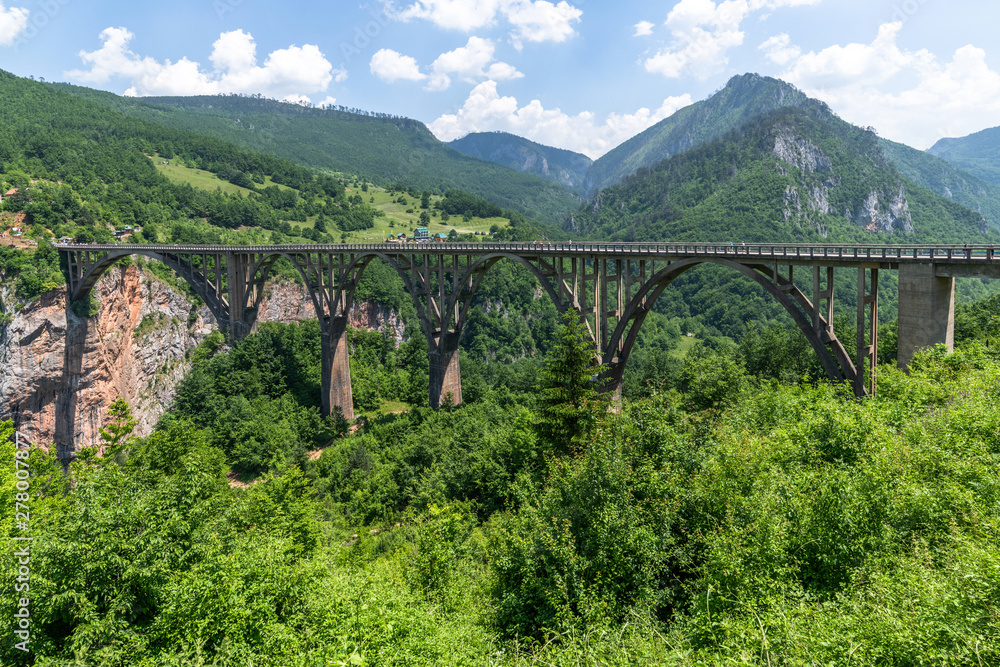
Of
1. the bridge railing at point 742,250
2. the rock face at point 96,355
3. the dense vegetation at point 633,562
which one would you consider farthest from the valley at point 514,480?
the rock face at point 96,355

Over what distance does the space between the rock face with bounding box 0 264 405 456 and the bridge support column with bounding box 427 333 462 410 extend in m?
37.8

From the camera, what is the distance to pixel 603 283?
2877 centimetres

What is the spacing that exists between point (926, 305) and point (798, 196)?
151253mm

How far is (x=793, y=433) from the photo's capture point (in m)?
13.7

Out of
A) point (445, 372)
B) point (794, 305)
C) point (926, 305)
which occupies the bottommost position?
point (445, 372)

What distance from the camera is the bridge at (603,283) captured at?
57.7 ft

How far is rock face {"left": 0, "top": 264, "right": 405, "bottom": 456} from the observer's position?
50.0 meters

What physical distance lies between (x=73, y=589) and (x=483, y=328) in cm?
8450

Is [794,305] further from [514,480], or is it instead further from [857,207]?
[857,207]

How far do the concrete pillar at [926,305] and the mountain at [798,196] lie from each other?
121m

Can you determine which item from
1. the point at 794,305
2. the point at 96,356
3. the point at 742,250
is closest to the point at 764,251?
the point at 742,250

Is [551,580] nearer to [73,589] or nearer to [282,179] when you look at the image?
[73,589]

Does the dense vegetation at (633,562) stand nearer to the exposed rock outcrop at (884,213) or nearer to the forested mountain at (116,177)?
the forested mountain at (116,177)

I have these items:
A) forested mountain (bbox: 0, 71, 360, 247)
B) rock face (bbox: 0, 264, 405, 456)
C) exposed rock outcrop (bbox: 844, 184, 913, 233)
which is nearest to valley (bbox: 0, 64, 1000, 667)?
rock face (bbox: 0, 264, 405, 456)
